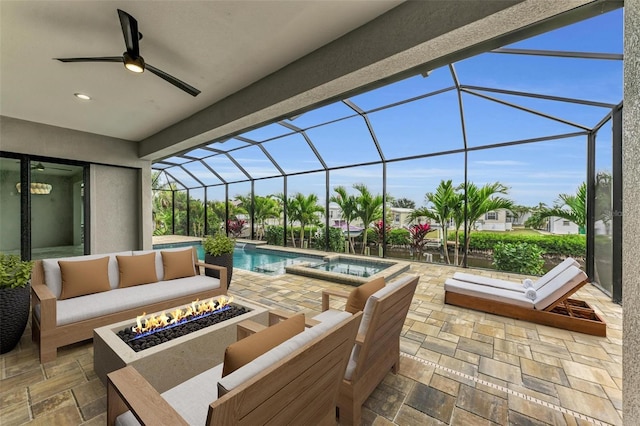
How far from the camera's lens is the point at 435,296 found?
14.2 ft

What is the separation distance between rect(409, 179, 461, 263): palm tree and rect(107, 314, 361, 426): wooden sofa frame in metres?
6.17

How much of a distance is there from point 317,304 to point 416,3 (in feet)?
12.3

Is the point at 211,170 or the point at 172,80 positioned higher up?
the point at 211,170

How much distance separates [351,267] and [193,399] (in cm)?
567

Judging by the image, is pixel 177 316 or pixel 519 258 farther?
pixel 519 258

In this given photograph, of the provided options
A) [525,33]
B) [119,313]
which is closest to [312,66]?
[525,33]

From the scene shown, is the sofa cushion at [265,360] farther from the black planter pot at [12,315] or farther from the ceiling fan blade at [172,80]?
the black planter pot at [12,315]

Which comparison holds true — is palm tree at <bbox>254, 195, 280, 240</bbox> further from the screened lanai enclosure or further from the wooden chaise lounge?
the wooden chaise lounge

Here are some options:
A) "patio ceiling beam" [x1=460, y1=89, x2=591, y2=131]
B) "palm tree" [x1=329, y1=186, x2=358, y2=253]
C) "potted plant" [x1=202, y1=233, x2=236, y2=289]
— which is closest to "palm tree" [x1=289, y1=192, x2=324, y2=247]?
"palm tree" [x1=329, y1=186, x2=358, y2=253]

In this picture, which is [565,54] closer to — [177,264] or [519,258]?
[519,258]

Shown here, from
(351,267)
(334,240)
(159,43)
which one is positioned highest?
(159,43)

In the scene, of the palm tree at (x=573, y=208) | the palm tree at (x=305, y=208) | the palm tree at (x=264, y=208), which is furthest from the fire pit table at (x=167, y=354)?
the palm tree at (x=264, y=208)

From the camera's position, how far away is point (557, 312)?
3414 millimetres

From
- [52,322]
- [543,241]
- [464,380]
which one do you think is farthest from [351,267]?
[52,322]
